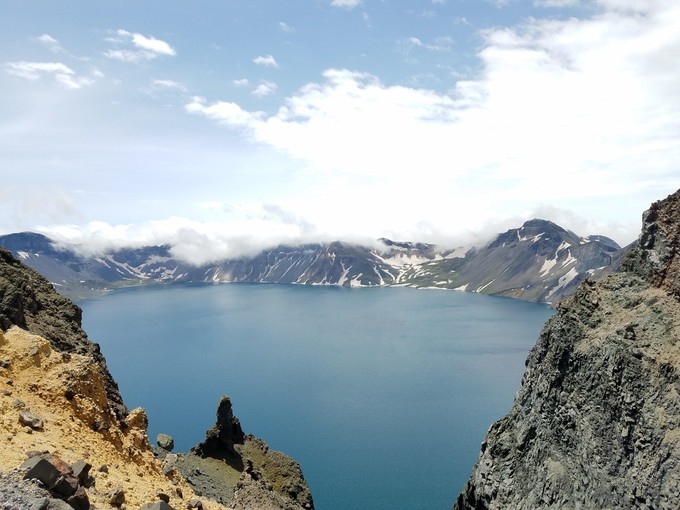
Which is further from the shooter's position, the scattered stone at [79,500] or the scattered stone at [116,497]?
the scattered stone at [116,497]

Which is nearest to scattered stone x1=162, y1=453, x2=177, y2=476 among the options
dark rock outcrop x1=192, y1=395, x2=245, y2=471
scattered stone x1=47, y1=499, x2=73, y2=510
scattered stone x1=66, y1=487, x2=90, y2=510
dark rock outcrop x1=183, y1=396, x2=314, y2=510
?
scattered stone x1=66, y1=487, x2=90, y2=510

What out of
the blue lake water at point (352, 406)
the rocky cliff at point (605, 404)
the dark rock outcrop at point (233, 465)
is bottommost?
the blue lake water at point (352, 406)

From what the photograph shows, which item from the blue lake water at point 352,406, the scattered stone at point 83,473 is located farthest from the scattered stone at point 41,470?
the blue lake water at point 352,406

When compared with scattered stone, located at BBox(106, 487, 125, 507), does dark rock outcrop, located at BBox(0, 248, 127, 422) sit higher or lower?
higher

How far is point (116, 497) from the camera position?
15008 mm

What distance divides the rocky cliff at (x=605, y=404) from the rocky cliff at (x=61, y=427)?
29.0 m

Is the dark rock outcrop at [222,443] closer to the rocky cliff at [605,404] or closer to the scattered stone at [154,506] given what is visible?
the rocky cliff at [605,404]

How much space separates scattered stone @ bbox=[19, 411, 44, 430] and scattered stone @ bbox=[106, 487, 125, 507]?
3.66 metres

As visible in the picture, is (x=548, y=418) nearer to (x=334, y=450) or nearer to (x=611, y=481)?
(x=611, y=481)

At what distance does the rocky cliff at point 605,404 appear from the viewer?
33.0 m

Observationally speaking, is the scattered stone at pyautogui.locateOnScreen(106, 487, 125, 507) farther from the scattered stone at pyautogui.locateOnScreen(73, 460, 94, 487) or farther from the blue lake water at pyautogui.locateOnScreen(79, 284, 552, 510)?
the blue lake water at pyautogui.locateOnScreen(79, 284, 552, 510)

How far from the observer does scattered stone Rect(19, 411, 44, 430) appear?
641 inches

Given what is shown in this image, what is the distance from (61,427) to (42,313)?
13716 millimetres

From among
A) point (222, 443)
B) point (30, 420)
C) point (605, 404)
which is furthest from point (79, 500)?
point (222, 443)
